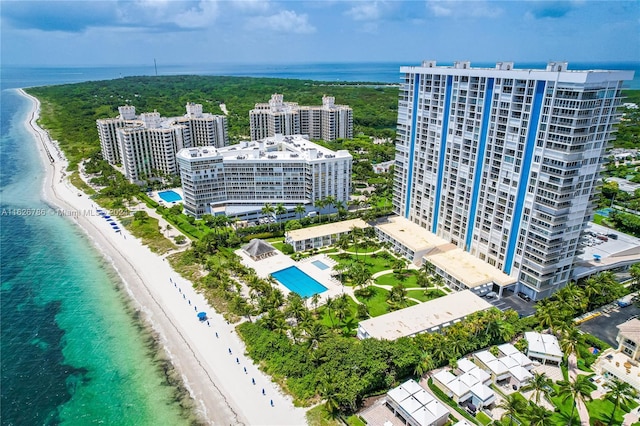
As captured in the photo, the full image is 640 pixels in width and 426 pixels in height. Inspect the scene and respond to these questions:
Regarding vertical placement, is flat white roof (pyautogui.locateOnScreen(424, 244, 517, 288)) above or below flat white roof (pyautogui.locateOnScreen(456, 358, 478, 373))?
above

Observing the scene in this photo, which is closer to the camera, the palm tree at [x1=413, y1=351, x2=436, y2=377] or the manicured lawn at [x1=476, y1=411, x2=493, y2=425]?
the manicured lawn at [x1=476, y1=411, x2=493, y2=425]

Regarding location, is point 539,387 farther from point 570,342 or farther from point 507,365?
point 570,342

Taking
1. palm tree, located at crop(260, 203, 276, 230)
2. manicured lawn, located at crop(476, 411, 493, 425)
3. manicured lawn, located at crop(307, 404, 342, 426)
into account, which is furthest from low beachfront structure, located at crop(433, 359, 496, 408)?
palm tree, located at crop(260, 203, 276, 230)

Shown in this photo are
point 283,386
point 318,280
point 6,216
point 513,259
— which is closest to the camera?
point 283,386

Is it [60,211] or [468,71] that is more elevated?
[468,71]

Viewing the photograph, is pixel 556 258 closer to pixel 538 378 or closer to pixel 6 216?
pixel 538 378

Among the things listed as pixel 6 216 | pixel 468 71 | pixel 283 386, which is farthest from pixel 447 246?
pixel 6 216

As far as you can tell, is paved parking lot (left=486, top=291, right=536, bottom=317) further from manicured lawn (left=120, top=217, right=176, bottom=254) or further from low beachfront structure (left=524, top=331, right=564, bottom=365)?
manicured lawn (left=120, top=217, right=176, bottom=254)
